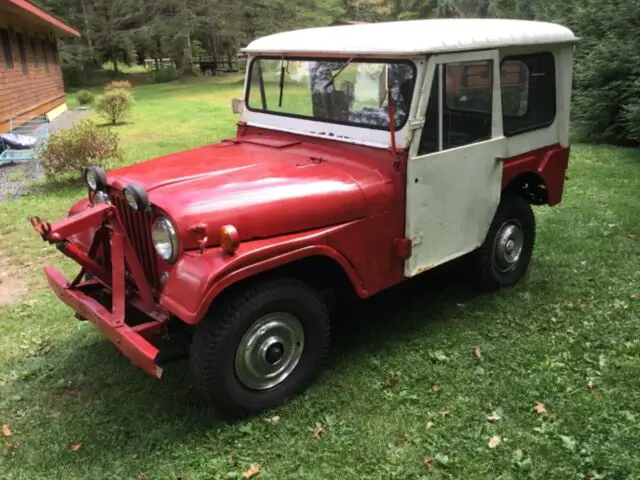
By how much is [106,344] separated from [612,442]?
338 centimetres

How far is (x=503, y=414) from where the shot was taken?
3.38 metres

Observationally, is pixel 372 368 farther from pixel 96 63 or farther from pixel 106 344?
pixel 96 63

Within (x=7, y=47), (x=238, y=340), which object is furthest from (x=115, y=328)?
(x=7, y=47)

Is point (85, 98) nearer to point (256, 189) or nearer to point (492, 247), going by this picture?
point (492, 247)

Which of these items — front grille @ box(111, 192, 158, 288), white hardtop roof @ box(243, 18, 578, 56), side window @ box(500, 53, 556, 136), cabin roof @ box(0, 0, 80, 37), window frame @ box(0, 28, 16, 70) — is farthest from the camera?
window frame @ box(0, 28, 16, 70)

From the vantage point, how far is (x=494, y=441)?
3164mm

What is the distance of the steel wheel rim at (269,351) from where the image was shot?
326 centimetres

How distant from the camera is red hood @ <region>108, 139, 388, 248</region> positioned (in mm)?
3133

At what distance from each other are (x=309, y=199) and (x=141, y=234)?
1006 mm

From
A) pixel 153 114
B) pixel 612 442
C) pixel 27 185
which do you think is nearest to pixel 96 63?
pixel 153 114

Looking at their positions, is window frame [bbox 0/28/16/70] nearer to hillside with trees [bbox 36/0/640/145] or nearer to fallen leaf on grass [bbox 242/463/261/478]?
fallen leaf on grass [bbox 242/463/261/478]

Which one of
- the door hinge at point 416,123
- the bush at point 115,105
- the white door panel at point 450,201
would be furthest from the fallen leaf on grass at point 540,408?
the bush at point 115,105

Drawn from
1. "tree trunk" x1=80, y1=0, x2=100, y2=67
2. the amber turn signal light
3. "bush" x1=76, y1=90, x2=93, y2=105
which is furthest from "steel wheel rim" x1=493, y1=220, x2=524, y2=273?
"tree trunk" x1=80, y1=0, x2=100, y2=67

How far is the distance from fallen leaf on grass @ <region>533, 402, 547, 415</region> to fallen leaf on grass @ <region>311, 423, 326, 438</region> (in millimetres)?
1246
